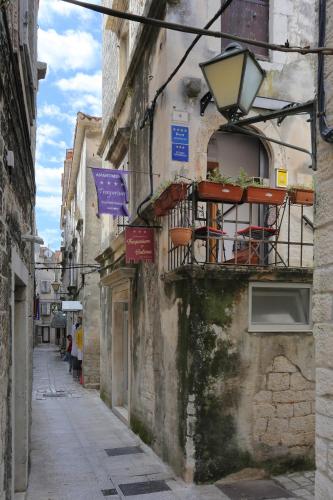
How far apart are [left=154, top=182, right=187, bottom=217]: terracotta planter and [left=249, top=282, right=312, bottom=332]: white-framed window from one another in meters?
1.56

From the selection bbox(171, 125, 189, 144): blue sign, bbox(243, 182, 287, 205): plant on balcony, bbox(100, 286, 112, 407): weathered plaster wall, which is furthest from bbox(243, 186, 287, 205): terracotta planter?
bbox(100, 286, 112, 407): weathered plaster wall

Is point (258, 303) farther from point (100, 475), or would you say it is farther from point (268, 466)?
point (100, 475)

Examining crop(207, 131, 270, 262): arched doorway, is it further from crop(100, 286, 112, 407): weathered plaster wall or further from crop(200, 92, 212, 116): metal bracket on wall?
crop(100, 286, 112, 407): weathered plaster wall

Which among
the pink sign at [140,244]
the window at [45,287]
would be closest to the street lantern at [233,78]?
the pink sign at [140,244]

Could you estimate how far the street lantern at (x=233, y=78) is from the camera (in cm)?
364

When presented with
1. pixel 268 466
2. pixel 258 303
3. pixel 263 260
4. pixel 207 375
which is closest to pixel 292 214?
pixel 263 260

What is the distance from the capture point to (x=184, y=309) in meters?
7.02

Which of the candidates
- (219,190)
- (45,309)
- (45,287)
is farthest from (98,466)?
(45,287)

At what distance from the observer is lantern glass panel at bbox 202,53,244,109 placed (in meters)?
3.65

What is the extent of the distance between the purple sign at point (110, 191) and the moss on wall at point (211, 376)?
2507 millimetres

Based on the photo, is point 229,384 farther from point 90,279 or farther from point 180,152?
point 90,279

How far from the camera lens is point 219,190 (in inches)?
260

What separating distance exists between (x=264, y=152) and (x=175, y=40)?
2299 mm

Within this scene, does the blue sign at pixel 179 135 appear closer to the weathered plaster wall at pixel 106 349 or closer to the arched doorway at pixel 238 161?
the arched doorway at pixel 238 161
